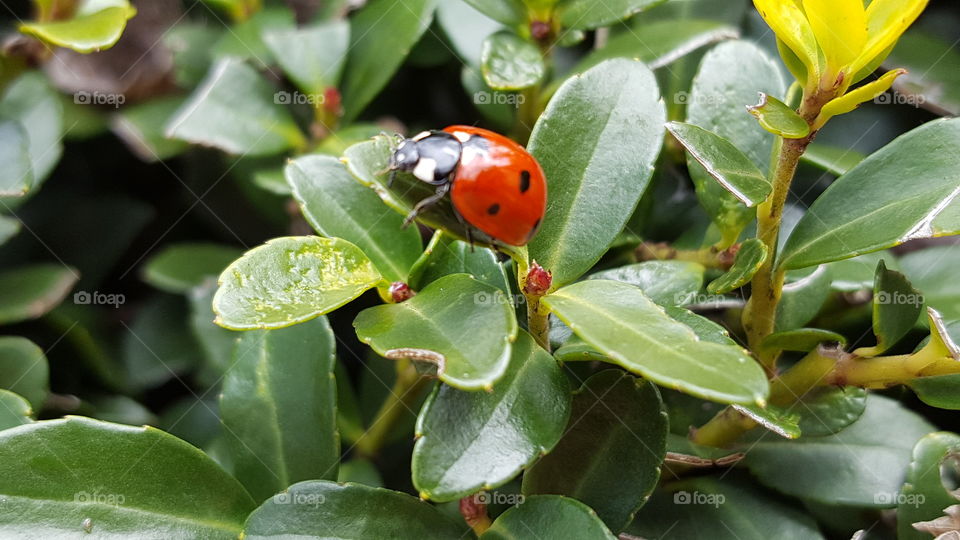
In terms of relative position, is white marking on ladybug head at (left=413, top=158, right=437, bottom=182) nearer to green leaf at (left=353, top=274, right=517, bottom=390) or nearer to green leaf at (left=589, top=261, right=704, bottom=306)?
green leaf at (left=353, top=274, right=517, bottom=390)

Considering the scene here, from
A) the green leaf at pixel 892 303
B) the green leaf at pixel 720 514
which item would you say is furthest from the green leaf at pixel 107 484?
the green leaf at pixel 892 303

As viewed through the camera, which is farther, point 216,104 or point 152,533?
point 216,104

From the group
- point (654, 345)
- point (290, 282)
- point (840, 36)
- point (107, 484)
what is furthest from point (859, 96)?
point (107, 484)

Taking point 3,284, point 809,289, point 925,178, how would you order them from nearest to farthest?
point 925,178 → point 809,289 → point 3,284

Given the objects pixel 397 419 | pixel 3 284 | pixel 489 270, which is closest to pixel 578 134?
pixel 489 270

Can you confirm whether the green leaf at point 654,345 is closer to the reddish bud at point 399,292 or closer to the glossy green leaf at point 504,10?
the reddish bud at point 399,292

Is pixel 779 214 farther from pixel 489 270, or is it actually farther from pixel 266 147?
pixel 266 147
